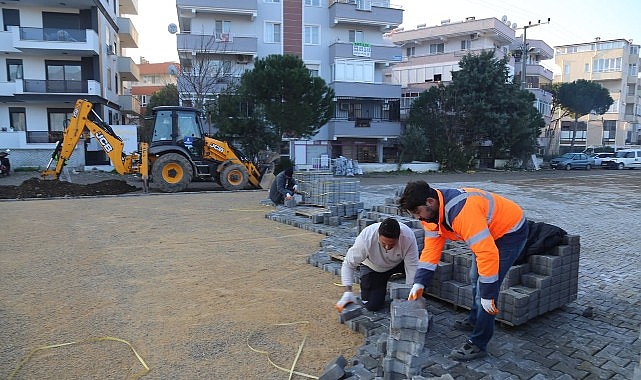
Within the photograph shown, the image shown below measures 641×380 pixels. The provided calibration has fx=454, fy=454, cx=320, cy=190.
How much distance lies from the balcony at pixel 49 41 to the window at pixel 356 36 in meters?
17.4

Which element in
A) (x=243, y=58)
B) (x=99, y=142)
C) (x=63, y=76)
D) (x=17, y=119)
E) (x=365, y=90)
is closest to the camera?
(x=99, y=142)

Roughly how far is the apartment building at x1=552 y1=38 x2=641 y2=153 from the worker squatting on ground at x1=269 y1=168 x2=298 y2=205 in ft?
194

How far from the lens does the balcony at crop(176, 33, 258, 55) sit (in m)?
28.7

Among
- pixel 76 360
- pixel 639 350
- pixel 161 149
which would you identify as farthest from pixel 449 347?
pixel 161 149

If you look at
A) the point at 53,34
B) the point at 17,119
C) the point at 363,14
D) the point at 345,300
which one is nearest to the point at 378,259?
the point at 345,300

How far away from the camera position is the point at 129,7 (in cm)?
4150

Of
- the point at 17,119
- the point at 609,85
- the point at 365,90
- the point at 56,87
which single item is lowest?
the point at 17,119

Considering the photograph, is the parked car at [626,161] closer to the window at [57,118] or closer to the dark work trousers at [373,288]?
the dark work trousers at [373,288]

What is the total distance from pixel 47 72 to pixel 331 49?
18.7 metres

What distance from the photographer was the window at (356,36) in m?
34.2

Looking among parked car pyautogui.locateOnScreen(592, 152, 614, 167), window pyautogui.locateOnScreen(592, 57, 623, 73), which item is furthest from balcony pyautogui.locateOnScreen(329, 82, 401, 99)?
window pyautogui.locateOnScreen(592, 57, 623, 73)

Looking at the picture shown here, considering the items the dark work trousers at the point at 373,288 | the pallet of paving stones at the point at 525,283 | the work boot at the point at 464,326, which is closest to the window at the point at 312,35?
the pallet of paving stones at the point at 525,283

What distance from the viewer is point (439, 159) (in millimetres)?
32656

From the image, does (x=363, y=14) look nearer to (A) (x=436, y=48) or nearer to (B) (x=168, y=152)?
(A) (x=436, y=48)
